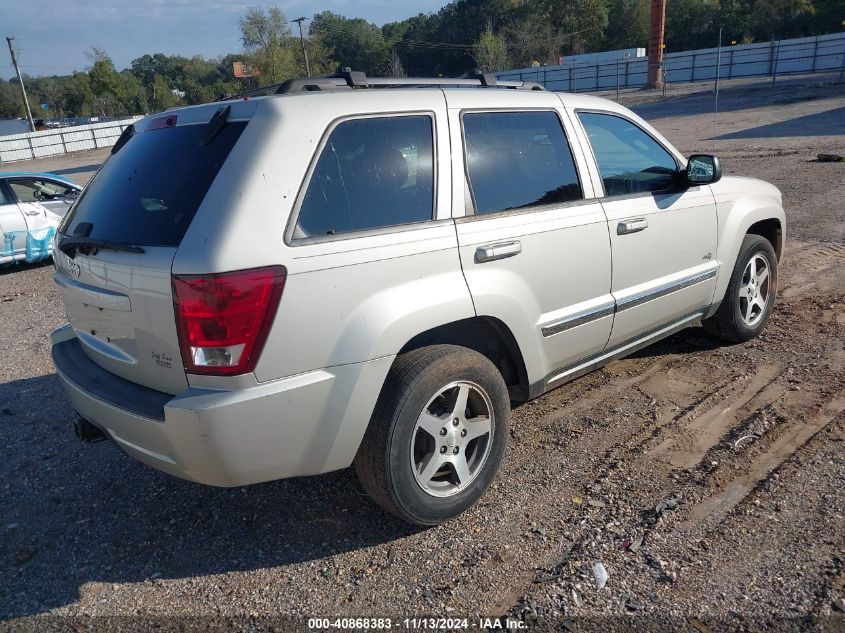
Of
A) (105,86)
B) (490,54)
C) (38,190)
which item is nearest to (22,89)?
(105,86)

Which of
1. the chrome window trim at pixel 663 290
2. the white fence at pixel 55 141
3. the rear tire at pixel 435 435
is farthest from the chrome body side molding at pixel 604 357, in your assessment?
the white fence at pixel 55 141

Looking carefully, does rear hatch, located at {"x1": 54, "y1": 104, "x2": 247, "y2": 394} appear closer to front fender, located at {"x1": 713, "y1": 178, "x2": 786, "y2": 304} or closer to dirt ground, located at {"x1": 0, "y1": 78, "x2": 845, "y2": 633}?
dirt ground, located at {"x1": 0, "y1": 78, "x2": 845, "y2": 633}

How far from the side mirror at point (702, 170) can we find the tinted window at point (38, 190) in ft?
29.9

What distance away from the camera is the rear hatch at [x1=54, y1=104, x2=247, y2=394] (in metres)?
2.56

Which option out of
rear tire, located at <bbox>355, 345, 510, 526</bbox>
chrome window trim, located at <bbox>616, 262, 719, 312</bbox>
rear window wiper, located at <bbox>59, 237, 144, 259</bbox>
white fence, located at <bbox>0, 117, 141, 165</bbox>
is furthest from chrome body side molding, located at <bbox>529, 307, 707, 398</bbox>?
white fence, located at <bbox>0, 117, 141, 165</bbox>

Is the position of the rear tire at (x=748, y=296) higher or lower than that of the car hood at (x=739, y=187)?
lower

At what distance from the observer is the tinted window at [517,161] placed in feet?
10.6

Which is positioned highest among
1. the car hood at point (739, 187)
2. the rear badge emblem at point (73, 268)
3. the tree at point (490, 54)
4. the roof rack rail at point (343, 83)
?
the tree at point (490, 54)

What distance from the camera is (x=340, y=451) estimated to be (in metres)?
2.74

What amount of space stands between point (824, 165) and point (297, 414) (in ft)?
45.7

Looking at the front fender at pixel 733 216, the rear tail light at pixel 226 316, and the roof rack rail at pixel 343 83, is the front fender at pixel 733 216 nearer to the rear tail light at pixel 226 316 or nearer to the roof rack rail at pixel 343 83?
the roof rack rail at pixel 343 83

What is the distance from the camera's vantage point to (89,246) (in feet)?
9.53

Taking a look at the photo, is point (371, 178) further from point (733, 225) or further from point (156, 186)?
point (733, 225)

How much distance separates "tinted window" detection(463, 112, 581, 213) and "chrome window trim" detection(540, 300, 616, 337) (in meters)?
0.62
